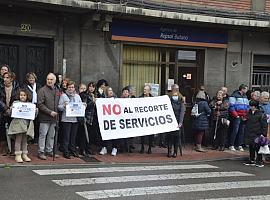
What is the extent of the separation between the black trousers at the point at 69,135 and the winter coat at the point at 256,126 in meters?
4.12

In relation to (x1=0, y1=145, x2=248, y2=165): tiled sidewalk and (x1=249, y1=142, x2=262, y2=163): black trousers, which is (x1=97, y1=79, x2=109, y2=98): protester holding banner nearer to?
(x1=0, y1=145, x2=248, y2=165): tiled sidewalk

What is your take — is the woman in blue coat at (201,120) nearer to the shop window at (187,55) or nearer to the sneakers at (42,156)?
the shop window at (187,55)

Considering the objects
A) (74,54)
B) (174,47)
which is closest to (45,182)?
(74,54)

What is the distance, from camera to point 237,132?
13328mm

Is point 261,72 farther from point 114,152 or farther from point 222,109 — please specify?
point 114,152

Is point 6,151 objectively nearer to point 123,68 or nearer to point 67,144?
point 67,144

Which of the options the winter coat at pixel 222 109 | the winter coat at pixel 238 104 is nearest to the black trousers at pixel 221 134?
the winter coat at pixel 222 109

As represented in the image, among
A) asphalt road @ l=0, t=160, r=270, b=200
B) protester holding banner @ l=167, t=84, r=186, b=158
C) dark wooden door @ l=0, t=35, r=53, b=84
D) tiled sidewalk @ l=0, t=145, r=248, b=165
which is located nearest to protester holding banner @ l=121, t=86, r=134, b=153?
tiled sidewalk @ l=0, t=145, r=248, b=165

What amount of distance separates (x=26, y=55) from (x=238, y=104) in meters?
6.06

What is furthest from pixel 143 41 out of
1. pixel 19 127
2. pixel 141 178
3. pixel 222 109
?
pixel 141 178

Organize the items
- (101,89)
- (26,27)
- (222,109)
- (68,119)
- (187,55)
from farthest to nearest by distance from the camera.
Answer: (187,55), (222,109), (26,27), (101,89), (68,119)

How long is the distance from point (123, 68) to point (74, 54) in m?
1.76

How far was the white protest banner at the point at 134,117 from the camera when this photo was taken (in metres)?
10.9

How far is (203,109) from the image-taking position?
12.5 metres
